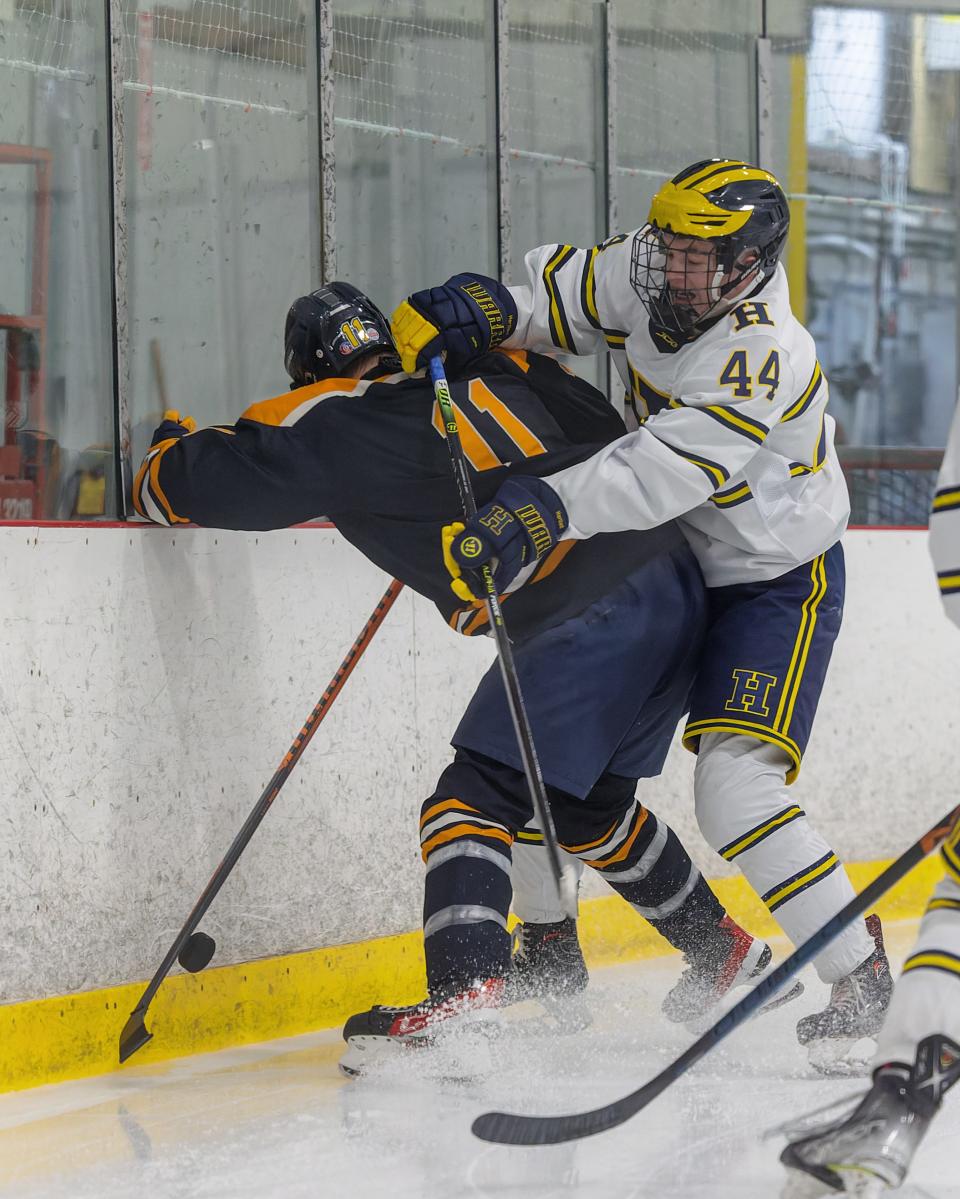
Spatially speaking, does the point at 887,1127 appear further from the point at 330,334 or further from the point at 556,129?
the point at 556,129

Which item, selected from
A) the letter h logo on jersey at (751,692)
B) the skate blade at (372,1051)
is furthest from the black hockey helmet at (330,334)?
the skate blade at (372,1051)

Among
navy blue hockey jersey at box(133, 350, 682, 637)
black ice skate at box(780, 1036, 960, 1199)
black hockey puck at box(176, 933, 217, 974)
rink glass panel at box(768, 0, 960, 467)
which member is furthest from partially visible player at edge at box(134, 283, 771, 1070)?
rink glass panel at box(768, 0, 960, 467)

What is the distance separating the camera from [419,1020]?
7.52 ft

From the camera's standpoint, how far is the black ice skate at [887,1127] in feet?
5.08

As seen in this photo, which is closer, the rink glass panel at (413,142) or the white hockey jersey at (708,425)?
the white hockey jersey at (708,425)

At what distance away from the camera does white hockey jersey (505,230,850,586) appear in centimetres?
229

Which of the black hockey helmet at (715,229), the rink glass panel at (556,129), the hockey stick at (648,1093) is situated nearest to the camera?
the hockey stick at (648,1093)

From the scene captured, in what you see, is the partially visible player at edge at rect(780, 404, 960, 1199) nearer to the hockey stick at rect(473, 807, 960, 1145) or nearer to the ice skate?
the hockey stick at rect(473, 807, 960, 1145)

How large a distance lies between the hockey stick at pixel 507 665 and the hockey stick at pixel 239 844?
433 mm

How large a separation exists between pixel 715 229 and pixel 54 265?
4.16ft

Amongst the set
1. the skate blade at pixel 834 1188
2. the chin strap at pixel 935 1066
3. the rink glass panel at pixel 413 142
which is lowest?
the skate blade at pixel 834 1188

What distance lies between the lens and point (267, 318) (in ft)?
10.9

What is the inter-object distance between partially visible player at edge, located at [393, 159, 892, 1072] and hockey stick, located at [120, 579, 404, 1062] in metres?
0.53

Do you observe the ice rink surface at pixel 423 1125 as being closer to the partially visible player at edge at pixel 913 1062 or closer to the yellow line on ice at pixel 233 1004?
the yellow line on ice at pixel 233 1004
